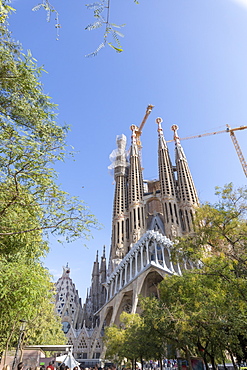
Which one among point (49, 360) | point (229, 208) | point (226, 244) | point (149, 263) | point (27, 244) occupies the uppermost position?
point (149, 263)

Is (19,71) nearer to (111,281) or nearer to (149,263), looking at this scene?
(149,263)

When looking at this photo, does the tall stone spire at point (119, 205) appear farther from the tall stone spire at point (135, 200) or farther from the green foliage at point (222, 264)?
the green foliage at point (222, 264)

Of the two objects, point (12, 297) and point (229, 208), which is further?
point (229, 208)

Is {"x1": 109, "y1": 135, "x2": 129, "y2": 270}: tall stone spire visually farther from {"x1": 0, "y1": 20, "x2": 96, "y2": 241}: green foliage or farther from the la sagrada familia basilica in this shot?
{"x1": 0, "y1": 20, "x2": 96, "y2": 241}: green foliage

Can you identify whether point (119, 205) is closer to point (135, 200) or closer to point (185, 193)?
point (135, 200)

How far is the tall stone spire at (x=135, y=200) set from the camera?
4266cm

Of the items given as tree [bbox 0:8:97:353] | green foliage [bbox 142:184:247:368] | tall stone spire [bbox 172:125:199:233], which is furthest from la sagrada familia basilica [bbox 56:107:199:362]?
tree [bbox 0:8:97:353]

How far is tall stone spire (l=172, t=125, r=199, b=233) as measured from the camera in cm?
4234

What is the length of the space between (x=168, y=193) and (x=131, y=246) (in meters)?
11.8

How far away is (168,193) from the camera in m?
45.0

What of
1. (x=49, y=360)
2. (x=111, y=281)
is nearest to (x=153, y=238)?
(x=111, y=281)

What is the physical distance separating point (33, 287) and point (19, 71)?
14.1ft

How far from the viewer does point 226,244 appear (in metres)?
8.20

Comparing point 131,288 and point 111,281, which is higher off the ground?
point 111,281
